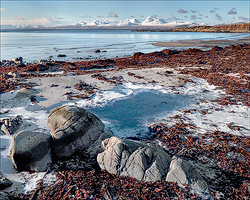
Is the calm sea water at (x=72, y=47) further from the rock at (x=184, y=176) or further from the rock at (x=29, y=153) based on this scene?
the rock at (x=184, y=176)

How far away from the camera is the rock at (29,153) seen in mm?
5398

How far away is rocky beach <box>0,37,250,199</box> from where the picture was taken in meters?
4.68

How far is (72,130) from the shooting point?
612 centimetres

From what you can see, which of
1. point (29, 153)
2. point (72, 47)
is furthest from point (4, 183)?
point (72, 47)

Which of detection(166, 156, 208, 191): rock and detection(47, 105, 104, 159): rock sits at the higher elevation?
detection(47, 105, 104, 159): rock

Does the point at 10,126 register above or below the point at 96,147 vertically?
above

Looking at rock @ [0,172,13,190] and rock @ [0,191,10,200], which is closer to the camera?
rock @ [0,191,10,200]

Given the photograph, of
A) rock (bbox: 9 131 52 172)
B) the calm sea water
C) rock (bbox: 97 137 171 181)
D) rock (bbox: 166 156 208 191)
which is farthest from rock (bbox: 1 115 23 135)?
the calm sea water

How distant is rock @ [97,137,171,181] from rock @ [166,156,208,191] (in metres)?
0.24

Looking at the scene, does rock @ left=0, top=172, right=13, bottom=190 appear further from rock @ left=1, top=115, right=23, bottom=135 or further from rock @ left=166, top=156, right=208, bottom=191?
rock @ left=166, top=156, right=208, bottom=191

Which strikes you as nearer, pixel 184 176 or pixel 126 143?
pixel 184 176

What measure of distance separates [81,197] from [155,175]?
2282 millimetres

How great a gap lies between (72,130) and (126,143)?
2274 mm

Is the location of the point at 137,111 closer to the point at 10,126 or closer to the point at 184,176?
the point at 184,176
